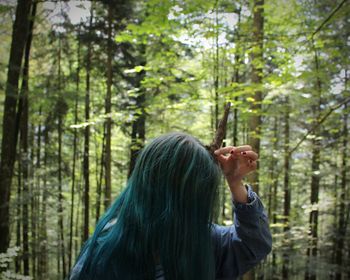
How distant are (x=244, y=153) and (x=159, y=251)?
51cm

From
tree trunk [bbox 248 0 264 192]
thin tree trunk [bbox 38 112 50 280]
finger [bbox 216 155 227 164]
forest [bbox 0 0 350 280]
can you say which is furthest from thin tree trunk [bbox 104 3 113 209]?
finger [bbox 216 155 227 164]

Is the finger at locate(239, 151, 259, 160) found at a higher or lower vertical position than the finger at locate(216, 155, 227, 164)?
higher

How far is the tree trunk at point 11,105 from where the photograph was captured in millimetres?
5457

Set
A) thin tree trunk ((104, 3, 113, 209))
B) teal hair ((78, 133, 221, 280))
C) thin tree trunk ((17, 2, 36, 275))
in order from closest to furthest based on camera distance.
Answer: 1. teal hair ((78, 133, 221, 280))
2. thin tree trunk ((17, 2, 36, 275))
3. thin tree trunk ((104, 3, 113, 209))

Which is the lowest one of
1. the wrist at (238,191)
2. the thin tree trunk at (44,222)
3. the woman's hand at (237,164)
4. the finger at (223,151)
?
the thin tree trunk at (44,222)

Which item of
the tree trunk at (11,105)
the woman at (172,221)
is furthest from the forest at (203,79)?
the woman at (172,221)

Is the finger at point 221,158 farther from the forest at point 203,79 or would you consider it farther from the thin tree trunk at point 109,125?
the thin tree trunk at point 109,125

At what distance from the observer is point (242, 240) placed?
4.10 ft

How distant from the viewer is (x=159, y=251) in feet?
3.63

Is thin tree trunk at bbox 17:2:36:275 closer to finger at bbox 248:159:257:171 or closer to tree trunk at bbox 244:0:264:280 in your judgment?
tree trunk at bbox 244:0:264:280

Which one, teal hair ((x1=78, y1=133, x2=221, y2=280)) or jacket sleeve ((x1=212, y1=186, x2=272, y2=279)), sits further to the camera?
jacket sleeve ((x1=212, y1=186, x2=272, y2=279))

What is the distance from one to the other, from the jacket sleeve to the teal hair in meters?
0.14

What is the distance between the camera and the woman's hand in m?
1.27

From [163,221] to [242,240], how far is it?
14.2 inches
